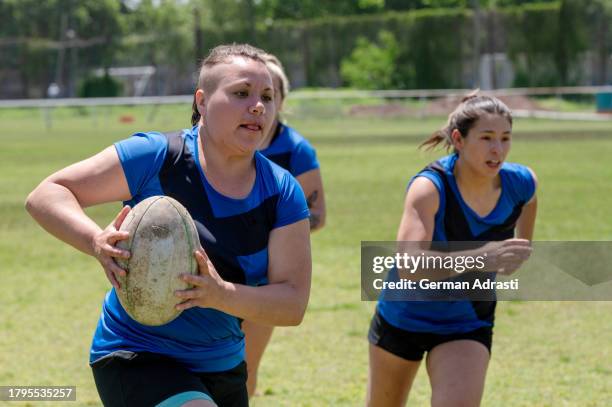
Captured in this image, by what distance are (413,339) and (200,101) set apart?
1761 millimetres

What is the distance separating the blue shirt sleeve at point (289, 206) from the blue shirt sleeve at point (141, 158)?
1.51 feet

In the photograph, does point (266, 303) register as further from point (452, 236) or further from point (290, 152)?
point (290, 152)

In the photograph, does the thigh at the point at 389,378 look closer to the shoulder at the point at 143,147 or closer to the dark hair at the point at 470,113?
the dark hair at the point at 470,113

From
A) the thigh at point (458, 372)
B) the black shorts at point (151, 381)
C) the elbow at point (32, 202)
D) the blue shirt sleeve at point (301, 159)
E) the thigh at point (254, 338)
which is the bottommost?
the thigh at point (254, 338)

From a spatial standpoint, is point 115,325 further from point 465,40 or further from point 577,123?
point 465,40

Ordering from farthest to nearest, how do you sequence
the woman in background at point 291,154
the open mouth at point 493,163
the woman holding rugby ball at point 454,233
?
the woman in background at point 291,154, the open mouth at point 493,163, the woman holding rugby ball at point 454,233

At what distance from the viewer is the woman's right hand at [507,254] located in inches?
182

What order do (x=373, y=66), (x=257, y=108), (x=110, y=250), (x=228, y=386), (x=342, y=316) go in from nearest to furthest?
(x=110, y=250)
(x=257, y=108)
(x=228, y=386)
(x=342, y=316)
(x=373, y=66)

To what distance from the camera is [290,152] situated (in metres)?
6.29

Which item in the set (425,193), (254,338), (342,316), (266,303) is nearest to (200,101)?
(266,303)

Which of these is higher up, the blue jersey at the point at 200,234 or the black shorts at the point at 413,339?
the blue jersey at the point at 200,234

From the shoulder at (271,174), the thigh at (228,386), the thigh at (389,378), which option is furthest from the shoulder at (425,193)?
the thigh at (228,386)

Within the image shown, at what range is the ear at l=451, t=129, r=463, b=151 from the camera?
5016mm

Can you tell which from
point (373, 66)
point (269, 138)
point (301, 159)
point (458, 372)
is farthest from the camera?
point (373, 66)
